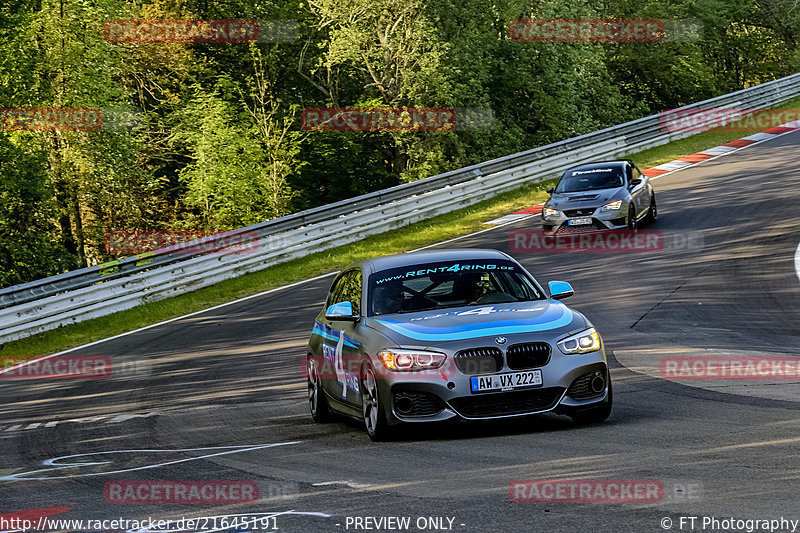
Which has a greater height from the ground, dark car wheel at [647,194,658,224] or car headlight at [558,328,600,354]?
car headlight at [558,328,600,354]

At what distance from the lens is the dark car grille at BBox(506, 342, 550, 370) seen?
25.6 ft

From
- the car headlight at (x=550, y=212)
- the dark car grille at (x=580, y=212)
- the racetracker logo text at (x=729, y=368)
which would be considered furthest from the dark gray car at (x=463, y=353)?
the car headlight at (x=550, y=212)

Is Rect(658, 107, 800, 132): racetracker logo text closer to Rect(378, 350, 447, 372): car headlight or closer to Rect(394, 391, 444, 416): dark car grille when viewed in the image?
Rect(378, 350, 447, 372): car headlight

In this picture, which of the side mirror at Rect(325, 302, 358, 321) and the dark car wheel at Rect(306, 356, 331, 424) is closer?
the side mirror at Rect(325, 302, 358, 321)

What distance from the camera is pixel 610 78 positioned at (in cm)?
4556

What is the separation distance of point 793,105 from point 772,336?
29.8m

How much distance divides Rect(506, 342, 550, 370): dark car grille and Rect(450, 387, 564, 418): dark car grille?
20 cm

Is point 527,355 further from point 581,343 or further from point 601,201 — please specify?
point 601,201

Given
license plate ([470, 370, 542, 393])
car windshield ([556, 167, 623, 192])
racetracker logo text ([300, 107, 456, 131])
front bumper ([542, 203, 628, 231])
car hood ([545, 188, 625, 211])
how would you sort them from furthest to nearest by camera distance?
racetracker logo text ([300, 107, 456, 131]), car windshield ([556, 167, 623, 192]), car hood ([545, 188, 625, 211]), front bumper ([542, 203, 628, 231]), license plate ([470, 370, 542, 393])

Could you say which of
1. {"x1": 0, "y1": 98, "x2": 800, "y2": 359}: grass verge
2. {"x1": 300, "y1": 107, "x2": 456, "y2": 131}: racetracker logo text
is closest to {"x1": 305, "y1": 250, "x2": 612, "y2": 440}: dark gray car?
{"x1": 0, "y1": 98, "x2": 800, "y2": 359}: grass verge

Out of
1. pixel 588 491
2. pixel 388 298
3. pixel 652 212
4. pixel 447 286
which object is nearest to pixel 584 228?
pixel 652 212

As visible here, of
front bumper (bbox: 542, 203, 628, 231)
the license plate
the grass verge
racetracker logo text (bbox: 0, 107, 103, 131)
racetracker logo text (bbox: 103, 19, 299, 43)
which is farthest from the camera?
racetracker logo text (bbox: 103, 19, 299, 43)

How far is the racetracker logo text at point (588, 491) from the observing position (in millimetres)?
5535

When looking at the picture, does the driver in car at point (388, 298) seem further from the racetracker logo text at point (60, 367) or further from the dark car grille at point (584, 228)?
the dark car grille at point (584, 228)
